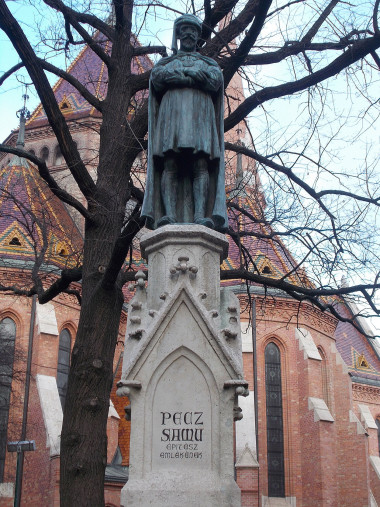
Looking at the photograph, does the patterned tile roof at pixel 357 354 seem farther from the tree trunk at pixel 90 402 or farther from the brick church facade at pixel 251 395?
the tree trunk at pixel 90 402

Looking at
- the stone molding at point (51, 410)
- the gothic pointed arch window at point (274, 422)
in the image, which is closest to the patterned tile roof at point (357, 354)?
the gothic pointed arch window at point (274, 422)

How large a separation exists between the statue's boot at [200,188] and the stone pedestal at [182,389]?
1.95 feet

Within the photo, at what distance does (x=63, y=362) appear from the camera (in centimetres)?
2278

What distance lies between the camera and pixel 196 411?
498 cm

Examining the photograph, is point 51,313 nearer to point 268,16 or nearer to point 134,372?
point 268,16

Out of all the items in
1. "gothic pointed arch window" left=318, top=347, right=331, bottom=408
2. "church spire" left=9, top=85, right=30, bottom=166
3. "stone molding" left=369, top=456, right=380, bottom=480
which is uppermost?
"church spire" left=9, top=85, right=30, bottom=166

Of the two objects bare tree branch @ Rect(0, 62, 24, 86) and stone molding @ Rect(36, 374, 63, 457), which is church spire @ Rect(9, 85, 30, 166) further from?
bare tree branch @ Rect(0, 62, 24, 86)

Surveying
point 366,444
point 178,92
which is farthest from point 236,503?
point 366,444

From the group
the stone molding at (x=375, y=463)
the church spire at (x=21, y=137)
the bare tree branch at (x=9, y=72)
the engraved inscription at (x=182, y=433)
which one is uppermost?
the church spire at (x=21, y=137)

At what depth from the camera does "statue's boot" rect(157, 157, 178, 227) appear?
5.88 metres

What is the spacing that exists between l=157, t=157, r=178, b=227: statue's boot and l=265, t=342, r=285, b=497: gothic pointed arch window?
1969 centimetres

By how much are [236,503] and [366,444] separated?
23515 millimetres

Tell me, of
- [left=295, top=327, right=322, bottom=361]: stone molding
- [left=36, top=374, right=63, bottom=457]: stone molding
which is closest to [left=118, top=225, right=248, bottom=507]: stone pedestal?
[left=36, top=374, right=63, bottom=457]: stone molding

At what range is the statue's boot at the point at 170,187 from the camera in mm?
5875
